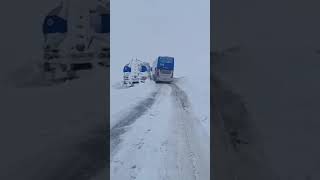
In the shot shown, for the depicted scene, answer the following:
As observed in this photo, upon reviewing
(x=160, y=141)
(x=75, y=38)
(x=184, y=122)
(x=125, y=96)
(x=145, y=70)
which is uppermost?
(x=75, y=38)

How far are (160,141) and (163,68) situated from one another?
1.42 ft

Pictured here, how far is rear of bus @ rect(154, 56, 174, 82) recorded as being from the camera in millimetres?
2350

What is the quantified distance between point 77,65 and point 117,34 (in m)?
0.30

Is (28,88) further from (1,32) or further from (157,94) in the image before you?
(157,94)

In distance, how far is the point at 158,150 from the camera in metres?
2.36

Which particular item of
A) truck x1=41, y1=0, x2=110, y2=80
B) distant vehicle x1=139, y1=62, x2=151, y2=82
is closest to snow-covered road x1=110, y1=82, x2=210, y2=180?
distant vehicle x1=139, y1=62, x2=151, y2=82

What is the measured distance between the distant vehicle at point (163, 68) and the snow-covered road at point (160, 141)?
63mm

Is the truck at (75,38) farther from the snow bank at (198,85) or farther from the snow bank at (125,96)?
the snow bank at (198,85)

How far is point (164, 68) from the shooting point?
2359 mm

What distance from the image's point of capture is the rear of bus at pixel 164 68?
7.71 ft

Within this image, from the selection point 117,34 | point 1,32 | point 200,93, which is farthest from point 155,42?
point 1,32

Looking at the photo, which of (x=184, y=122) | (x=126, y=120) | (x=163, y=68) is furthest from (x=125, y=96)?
(x=184, y=122)

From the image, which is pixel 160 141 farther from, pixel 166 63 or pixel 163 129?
pixel 166 63

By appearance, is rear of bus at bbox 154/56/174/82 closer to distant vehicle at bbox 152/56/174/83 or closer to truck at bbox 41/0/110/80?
distant vehicle at bbox 152/56/174/83
